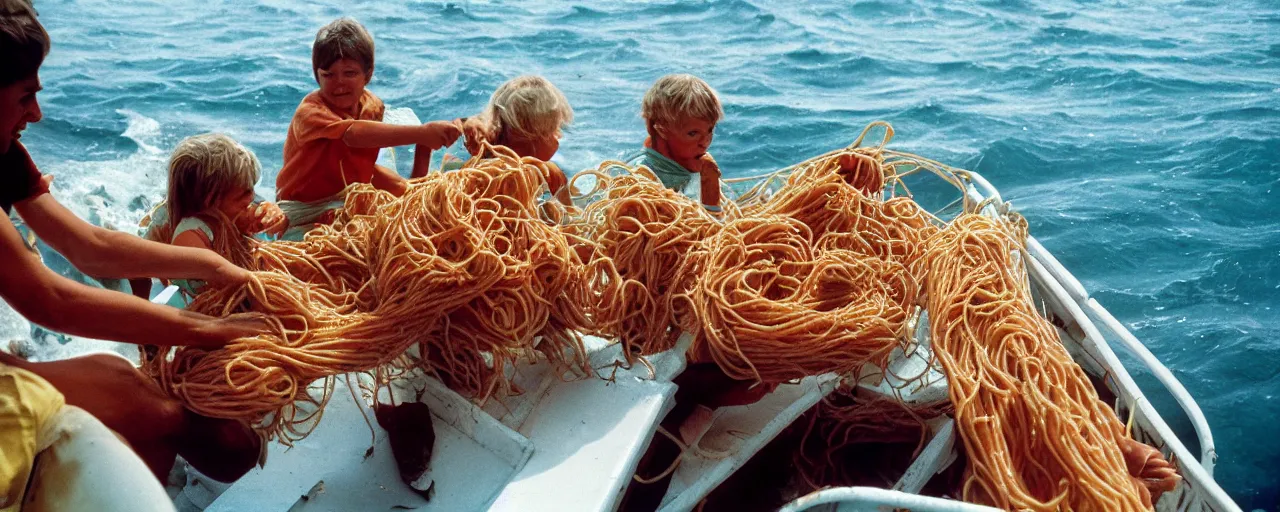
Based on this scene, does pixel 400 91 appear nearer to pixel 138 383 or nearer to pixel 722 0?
pixel 722 0

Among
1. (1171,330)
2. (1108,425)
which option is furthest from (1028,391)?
(1171,330)

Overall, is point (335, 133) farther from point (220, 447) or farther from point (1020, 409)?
point (1020, 409)

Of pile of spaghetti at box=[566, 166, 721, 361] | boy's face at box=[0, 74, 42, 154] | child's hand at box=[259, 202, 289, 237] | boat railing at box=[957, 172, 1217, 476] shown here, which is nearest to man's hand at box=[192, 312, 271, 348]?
boy's face at box=[0, 74, 42, 154]

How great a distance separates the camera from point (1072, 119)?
955cm

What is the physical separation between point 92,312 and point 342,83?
6.53ft

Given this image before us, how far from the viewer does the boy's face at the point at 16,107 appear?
223 cm

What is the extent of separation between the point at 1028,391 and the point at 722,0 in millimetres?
12141

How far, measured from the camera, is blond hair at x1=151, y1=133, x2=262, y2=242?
3.10m

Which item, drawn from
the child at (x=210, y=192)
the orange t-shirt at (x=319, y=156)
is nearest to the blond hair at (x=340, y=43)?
the orange t-shirt at (x=319, y=156)

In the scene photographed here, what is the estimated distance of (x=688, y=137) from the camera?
13.4 ft

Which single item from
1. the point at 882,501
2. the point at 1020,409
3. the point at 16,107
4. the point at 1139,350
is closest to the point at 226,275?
the point at 16,107

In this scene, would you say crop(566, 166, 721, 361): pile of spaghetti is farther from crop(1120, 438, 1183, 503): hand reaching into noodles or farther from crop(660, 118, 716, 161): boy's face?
crop(1120, 438, 1183, 503): hand reaching into noodles

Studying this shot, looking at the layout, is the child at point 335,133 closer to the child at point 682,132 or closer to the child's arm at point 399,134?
the child's arm at point 399,134

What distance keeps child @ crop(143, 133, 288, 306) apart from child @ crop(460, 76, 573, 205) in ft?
3.15
